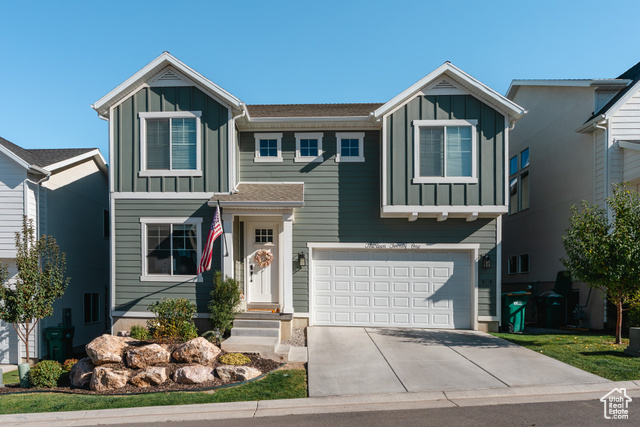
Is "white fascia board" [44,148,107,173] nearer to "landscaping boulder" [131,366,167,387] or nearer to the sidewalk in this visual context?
"landscaping boulder" [131,366,167,387]

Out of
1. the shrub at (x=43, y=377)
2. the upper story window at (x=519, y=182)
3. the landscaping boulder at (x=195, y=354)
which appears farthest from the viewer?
the upper story window at (x=519, y=182)

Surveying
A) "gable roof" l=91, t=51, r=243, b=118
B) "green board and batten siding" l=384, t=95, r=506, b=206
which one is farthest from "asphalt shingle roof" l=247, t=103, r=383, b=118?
"gable roof" l=91, t=51, r=243, b=118

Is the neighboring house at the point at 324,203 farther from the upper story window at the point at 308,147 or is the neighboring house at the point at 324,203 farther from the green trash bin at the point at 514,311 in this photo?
the green trash bin at the point at 514,311

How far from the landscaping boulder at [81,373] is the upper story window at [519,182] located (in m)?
A: 15.0

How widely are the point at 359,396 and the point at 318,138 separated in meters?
7.69

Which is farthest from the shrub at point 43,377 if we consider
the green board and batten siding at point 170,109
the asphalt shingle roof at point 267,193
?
the asphalt shingle roof at point 267,193

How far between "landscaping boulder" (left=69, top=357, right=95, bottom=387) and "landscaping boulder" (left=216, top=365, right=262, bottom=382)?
9.18ft

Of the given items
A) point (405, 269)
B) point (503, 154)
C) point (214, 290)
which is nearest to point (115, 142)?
point (214, 290)

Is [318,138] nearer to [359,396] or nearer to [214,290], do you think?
[214,290]

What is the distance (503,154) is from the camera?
12.0 metres

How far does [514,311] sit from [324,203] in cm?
618

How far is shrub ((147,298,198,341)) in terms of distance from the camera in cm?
1088

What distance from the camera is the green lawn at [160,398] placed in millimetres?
7281

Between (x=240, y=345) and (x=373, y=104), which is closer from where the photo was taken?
(x=240, y=345)
